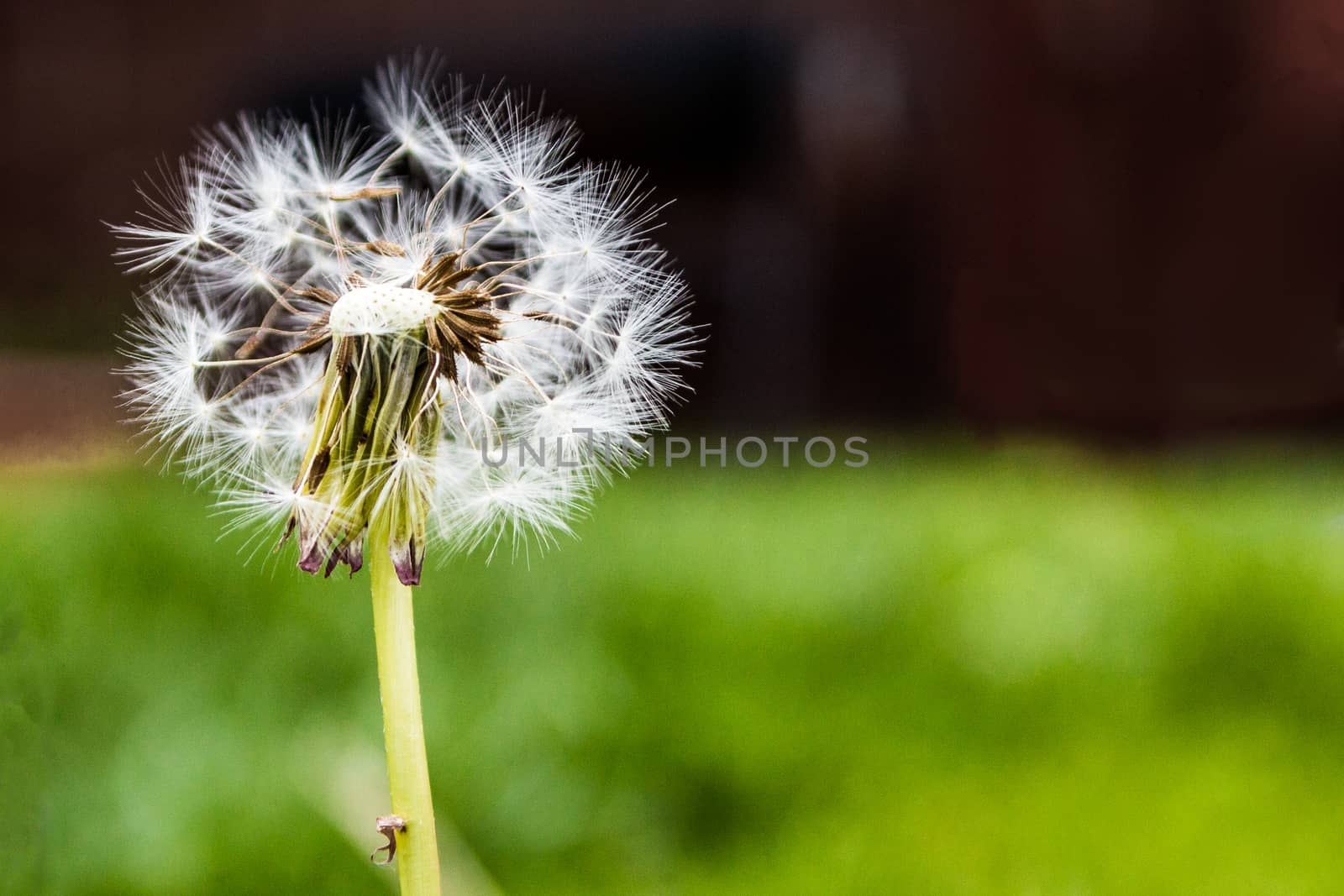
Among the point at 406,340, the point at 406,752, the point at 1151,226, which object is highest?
the point at 1151,226

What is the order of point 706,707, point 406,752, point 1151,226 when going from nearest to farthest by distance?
point 406,752
point 706,707
point 1151,226

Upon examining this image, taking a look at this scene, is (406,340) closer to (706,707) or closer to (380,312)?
(380,312)

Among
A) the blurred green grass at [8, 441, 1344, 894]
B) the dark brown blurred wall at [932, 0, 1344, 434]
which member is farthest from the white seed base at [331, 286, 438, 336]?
the dark brown blurred wall at [932, 0, 1344, 434]

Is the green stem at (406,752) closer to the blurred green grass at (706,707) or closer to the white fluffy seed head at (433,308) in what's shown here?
the white fluffy seed head at (433,308)

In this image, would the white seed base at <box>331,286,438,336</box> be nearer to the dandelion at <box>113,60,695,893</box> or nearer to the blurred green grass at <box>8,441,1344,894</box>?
the dandelion at <box>113,60,695,893</box>

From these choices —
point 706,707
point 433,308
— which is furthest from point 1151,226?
point 433,308

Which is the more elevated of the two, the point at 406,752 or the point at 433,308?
the point at 433,308

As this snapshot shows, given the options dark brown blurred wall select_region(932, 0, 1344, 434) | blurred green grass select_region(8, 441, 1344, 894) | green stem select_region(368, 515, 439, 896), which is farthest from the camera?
dark brown blurred wall select_region(932, 0, 1344, 434)
